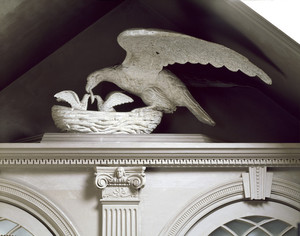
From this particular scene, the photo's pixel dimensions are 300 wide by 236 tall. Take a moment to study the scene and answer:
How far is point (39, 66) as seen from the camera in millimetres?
3316

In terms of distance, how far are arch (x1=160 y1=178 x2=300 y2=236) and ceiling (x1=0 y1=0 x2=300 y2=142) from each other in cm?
48

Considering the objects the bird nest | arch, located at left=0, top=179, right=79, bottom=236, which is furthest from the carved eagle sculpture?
arch, located at left=0, top=179, right=79, bottom=236

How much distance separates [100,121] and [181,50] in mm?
538

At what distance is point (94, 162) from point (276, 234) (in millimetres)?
945

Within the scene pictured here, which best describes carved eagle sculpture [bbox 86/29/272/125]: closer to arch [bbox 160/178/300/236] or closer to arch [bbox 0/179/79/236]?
arch [bbox 160/178/300/236]

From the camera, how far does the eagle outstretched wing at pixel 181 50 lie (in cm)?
278

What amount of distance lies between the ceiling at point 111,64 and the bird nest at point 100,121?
0.34m

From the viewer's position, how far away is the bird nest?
9.36 feet

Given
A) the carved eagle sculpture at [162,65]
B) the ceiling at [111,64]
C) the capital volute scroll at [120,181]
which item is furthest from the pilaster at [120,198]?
the ceiling at [111,64]

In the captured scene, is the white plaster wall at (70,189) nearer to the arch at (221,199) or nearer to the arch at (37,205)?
the arch at (37,205)

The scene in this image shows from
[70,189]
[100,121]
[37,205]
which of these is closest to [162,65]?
[100,121]

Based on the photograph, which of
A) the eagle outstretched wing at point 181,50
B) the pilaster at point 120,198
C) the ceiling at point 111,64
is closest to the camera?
the pilaster at point 120,198

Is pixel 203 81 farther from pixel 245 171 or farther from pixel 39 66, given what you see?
pixel 39 66

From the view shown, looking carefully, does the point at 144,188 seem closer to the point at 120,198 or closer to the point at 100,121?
the point at 120,198
